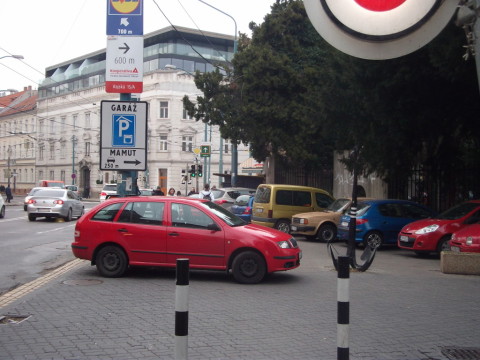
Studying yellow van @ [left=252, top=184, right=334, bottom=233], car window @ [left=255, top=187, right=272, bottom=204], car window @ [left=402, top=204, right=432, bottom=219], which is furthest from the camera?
car window @ [left=255, top=187, right=272, bottom=204]

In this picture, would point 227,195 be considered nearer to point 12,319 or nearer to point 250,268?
point 250,268

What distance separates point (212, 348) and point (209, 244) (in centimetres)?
389

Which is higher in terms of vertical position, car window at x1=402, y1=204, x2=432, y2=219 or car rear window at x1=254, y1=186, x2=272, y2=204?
car rear window at x1=254, y1=186, x2=272, y2=204

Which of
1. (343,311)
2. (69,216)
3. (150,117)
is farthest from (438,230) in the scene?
(150,117)

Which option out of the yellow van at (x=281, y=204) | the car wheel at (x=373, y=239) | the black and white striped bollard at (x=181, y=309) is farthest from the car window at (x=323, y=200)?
the black and white striped bollard at (x=181, y=309)

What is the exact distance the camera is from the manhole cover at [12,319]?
6637mm

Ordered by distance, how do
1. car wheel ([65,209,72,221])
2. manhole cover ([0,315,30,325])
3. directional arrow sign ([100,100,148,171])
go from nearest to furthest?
manhole cover ([0,315,30,325]), directional arrow sign ([100,100,148,171]), car wheel ([65,209,72,221])

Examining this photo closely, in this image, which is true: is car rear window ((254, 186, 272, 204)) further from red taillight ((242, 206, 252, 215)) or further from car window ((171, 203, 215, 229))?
car window ((171, 203, 215, 229))

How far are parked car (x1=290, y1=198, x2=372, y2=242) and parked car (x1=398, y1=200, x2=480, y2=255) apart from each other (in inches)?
162

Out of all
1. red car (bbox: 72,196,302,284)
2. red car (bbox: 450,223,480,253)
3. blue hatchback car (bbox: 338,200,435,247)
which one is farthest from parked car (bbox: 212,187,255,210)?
red car (bbox: 72,196,302,284)

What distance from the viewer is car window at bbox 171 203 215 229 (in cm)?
974

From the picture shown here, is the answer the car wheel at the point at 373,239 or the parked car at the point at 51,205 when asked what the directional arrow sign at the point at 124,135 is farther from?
the parked car at the point at 51,205

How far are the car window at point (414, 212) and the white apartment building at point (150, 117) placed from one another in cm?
3378

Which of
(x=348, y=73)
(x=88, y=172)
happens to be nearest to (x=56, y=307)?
(x=348, y=73)
